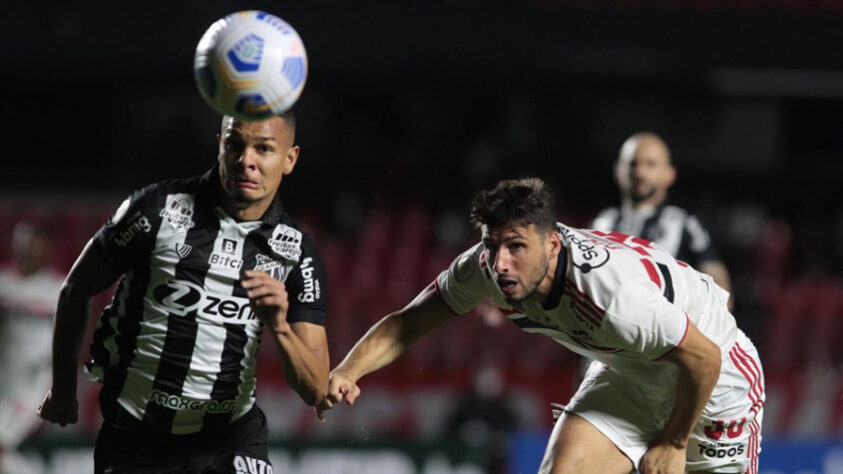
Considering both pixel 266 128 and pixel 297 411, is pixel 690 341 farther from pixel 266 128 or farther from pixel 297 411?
pixel 297 411

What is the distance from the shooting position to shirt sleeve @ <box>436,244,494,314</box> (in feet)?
14.6

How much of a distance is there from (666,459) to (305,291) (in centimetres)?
138

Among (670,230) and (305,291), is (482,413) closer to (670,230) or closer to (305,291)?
(670,230)

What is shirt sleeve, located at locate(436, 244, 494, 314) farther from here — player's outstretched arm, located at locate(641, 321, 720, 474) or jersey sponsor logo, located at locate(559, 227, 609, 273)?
player's outstretched arm, located at locate(641, 321, 720, 474)

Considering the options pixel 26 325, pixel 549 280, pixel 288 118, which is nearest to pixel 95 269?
pixel 288 118

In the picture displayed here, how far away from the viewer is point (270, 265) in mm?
4051

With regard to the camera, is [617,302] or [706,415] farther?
[706,415]

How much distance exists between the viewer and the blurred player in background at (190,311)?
13.0 feet

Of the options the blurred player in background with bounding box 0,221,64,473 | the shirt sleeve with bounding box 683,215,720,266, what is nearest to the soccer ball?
the shirt sleeve with bounding box 683,215,720,266

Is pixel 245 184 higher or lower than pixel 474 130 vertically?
lower


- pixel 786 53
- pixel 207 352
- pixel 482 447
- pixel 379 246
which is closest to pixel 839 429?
pixel 482 447

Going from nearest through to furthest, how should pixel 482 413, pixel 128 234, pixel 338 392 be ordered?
pixel 128 234, pixel 338 392, pixel 482 413

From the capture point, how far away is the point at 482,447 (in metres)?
7.66

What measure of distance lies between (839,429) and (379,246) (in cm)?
456
